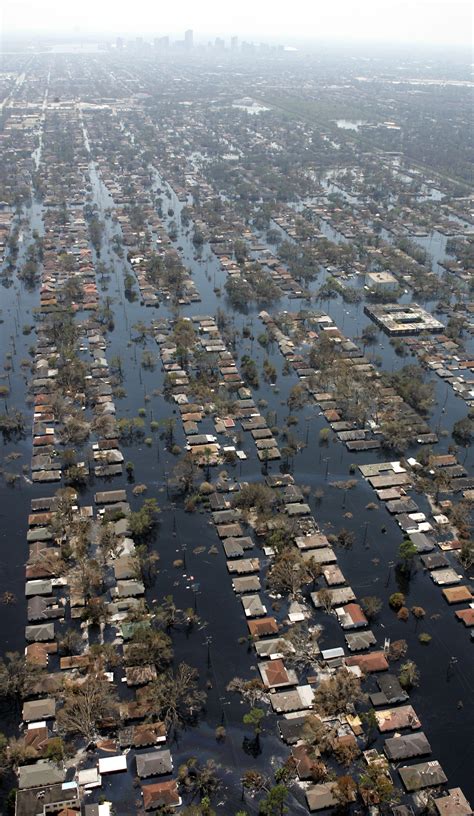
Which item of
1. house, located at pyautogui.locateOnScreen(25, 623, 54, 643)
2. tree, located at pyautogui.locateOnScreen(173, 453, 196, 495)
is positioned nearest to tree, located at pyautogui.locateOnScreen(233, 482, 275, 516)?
tree, located at pyautogui.locateOnScreen(173, 453, 196, 495)

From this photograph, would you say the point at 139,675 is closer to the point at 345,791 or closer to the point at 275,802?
the point at 275,802

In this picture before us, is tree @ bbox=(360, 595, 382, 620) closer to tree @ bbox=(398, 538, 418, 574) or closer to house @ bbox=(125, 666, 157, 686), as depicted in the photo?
tree @ bbox=(398, 538, 418, 574)

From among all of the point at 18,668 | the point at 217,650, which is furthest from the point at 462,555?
the point at 18,668

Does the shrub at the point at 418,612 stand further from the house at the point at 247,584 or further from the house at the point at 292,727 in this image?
the house at the point at 292,727

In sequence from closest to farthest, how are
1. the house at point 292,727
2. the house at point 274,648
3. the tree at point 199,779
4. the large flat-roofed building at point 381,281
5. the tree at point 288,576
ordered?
1. the tree at point 199,779
2. the house at point 292,727
3. the house at point 274,648
4. the tree at point 288,576
5. the large flat-roofed building at point 381,281

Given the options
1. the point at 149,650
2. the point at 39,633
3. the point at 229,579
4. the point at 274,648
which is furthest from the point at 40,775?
the point at 229,579

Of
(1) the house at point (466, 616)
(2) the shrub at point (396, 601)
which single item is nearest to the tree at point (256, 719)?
(2) the shrub at point (396, 601)

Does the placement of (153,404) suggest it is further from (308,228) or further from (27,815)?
(308,228)
